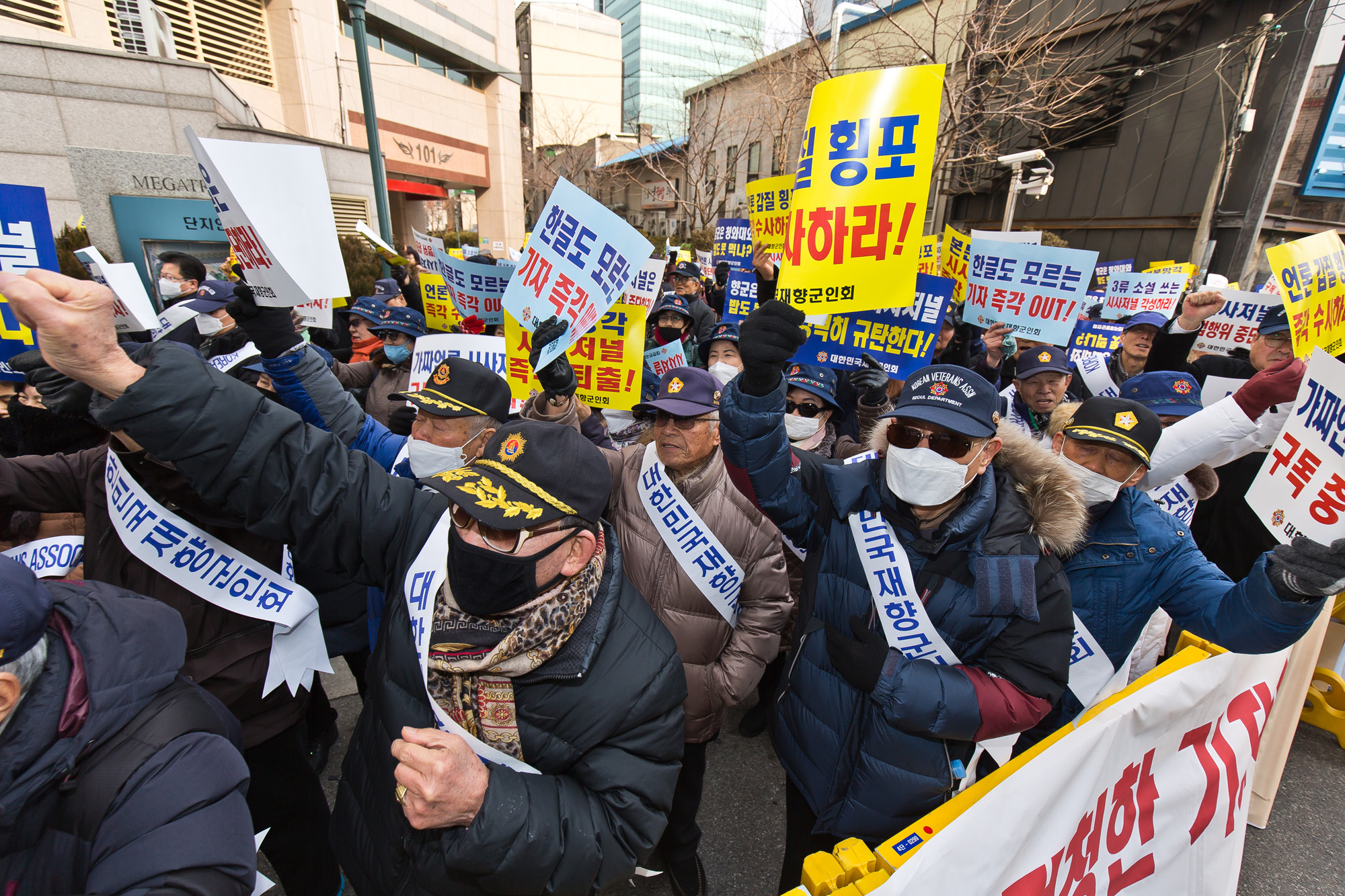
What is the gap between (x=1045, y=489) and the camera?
1.91 meters

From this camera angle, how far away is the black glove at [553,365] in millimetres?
2881

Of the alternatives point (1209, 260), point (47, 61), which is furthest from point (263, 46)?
point (1209, 260)

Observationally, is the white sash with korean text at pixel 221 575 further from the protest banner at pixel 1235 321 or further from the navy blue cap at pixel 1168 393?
Result: the protest banner at pixel 1235 321

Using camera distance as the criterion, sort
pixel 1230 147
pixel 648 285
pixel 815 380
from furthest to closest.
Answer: pixel 1230 147, pixel 648 285, pixel 815 380

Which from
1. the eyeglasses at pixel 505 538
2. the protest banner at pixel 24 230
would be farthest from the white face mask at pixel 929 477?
the protest banner at pixel 24 230

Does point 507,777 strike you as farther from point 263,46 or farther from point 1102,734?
point 263,46

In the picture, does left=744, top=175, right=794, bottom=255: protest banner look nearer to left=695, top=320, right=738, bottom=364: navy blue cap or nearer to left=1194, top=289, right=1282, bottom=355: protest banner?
left=695, top=320, right=738, bottom=364: navy blue cap

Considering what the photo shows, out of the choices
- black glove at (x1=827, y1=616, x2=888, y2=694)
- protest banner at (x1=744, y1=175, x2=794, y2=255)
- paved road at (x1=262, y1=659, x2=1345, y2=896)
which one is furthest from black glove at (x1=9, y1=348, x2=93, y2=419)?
protest banner at (x1=744, y1=175, x2=794, y2=255)

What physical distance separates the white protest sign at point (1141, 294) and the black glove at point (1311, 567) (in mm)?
8036

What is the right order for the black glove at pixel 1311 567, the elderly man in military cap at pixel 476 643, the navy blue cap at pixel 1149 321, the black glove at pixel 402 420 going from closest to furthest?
the elderly man in military cap at pixel 476 643 → the black glove at pixel 1311 567 → the black glove at pixel 402 420 → the navy blue cap at pixel 1149 321

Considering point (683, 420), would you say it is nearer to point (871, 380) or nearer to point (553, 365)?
point (553, 365)

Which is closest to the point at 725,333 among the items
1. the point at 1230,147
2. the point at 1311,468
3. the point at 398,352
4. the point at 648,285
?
the point at 648,285

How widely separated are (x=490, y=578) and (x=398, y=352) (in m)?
3.51

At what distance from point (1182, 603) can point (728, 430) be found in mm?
1729
